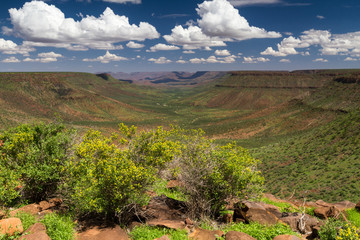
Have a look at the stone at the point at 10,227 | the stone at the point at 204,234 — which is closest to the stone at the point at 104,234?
the stone at the point at 10,227

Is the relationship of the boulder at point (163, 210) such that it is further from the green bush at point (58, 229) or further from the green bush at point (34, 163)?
the green bush at point (34, 163)

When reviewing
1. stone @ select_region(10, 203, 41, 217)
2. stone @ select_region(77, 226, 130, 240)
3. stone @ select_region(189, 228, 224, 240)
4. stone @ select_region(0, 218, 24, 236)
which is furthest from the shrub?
stone @ select_region(189, 228, 224, 240)

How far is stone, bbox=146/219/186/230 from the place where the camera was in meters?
12.4

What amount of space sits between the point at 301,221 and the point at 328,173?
29.8 metres

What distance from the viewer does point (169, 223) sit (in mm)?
12719

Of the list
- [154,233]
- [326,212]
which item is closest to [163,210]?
[154,233]

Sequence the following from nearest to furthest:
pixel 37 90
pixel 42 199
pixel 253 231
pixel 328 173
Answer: pixel 253 231 → pixel 42 199 → pixel 328 173 → pixel 37 90

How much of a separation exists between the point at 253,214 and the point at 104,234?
8.62m

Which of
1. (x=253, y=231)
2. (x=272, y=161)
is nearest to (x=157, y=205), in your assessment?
(x=253, y=231)

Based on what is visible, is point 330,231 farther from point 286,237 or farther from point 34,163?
point 34,163

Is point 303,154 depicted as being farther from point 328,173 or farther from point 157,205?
point 157,205

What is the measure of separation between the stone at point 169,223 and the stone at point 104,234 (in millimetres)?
1591

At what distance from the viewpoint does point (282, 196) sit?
33406 millimetres

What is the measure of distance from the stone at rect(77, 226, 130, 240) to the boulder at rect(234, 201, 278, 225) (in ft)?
23.0
